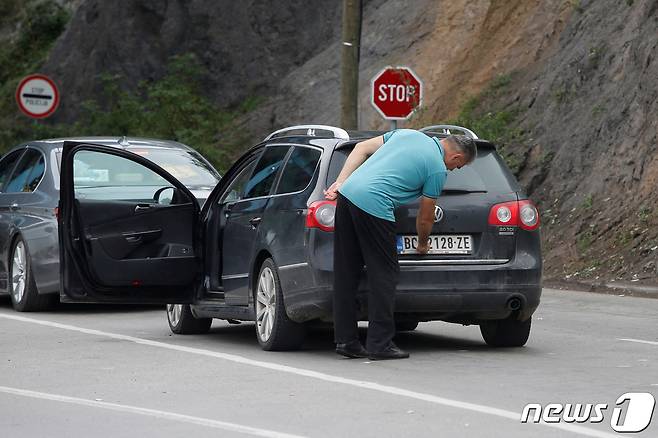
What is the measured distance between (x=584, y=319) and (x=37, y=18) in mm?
30476

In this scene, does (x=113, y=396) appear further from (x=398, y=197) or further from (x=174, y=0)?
(x=174, y=0)

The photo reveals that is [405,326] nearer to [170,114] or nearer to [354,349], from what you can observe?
[354,349]

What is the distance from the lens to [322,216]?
10391mm

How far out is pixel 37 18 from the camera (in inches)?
1644

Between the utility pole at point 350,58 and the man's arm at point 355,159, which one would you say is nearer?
the man's arm at point 355,159

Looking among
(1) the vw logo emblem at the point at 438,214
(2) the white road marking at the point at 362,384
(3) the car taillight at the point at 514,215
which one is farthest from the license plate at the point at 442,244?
(2) the white road marking at the point at 362,384

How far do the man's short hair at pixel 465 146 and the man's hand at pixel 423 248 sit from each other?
631 mm

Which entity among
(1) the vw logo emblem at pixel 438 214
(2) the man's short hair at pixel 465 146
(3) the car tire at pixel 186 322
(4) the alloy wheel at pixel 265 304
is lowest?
(3) the car tire at pixel 186 322

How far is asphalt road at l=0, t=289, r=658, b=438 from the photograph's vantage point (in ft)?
24.8

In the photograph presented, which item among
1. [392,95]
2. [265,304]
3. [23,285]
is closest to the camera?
[265,304]

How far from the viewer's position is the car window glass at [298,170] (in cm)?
1080

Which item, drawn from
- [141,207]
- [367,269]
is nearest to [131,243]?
[141,207]

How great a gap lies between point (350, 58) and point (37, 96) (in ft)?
22.9

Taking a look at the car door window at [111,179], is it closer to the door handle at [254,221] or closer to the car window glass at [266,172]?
the car window glass at [266,172]
